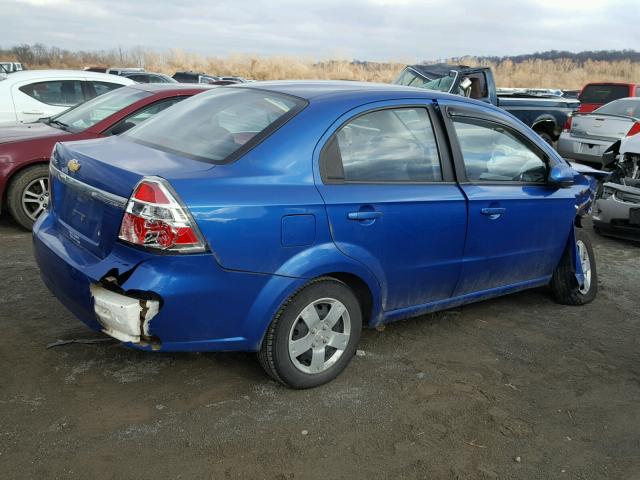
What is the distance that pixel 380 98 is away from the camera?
357cm

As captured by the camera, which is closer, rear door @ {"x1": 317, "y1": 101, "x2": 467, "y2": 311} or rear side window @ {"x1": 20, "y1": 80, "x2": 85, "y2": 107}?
rear door @ {"x1": 317, "y1": 101, "x2": 467, "y2": 311}

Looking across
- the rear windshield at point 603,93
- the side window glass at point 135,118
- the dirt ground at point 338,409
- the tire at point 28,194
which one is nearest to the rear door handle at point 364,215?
the dirt ground at point 338,409

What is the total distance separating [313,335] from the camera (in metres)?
3.29

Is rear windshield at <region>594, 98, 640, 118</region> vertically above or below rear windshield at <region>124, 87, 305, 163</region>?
below

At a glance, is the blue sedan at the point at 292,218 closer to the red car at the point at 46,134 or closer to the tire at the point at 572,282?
the tire at the point at 572,282

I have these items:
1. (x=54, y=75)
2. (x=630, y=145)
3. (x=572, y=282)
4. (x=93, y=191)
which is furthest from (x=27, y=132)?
(x=630, y=145)

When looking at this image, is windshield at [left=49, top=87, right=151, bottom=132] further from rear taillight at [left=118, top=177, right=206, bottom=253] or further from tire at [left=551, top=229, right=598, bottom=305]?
tire at [left=551, top=229, right=598, bottom=305]

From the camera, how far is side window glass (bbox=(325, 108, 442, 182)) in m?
3.35

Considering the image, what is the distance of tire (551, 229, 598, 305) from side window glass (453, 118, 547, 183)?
0.80m

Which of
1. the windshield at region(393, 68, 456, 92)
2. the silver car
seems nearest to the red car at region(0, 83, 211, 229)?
the windshield at region(393, 68, 456, 92)

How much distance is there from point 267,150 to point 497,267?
76.4 inches

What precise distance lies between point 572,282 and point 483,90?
7276 mm

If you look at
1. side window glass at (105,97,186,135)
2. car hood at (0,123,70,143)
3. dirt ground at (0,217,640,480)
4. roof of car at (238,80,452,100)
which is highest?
roof of car at (238,80,452,100)

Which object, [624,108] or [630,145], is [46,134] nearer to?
[630,145]
